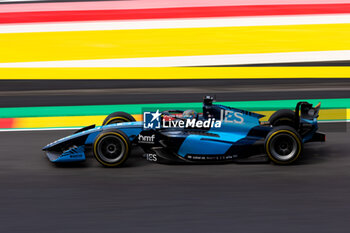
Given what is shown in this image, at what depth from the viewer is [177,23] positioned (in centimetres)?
1723

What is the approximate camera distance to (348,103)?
36.8 feet

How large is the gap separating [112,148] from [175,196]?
145 centimetres

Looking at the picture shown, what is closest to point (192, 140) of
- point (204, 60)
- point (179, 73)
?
point (179, 73)

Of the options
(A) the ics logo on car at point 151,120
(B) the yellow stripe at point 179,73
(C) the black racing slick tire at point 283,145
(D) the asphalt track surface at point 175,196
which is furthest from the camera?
(B) the yellow stripe at point 179,73

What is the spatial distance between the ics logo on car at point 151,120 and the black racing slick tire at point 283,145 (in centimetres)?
153

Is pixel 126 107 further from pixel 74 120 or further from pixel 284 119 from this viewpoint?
pixel 284 119

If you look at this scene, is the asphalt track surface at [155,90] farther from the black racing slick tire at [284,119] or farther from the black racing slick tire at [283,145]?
the black racing slick tire at [283,145]

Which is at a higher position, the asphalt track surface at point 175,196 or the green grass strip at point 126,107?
the green grass strip at point 126,107

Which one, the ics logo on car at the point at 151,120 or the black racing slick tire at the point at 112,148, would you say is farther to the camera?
the ics logo on car at the point at 151,120

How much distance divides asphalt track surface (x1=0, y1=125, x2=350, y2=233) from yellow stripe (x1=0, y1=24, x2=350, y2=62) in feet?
24.2

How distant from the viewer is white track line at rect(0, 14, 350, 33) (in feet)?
55.6

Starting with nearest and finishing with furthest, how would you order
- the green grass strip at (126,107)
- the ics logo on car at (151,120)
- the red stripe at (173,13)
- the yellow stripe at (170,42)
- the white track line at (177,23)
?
the ics logo on car at (151,120) → the green grass strip at (126,107) → the yellow stripe at (170,42) → the white track line at (177,23) → the red stripe at (173,13)

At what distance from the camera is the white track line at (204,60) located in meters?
14.0

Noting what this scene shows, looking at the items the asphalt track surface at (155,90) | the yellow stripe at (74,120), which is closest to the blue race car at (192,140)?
the yellow stripe at (74,120)
